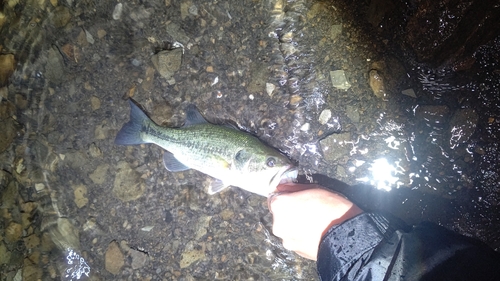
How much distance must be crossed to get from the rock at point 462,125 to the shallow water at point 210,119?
0.5 inches

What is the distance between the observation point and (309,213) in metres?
2.84

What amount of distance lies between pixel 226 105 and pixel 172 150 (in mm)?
781

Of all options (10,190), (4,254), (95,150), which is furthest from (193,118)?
(4,254)

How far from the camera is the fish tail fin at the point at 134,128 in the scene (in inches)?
121

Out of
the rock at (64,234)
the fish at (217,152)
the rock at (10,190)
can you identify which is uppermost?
the fish at (217,152)

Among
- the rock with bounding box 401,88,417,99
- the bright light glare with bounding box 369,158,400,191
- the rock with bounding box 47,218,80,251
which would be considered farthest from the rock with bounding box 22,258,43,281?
the rock with bounding box 401,88,417,99

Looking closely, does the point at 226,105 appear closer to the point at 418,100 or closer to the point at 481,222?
the point at 418,100

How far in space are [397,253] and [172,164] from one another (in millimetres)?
2227

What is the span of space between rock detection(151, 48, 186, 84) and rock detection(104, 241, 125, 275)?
6.85ft

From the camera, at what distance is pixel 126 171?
3.40 m

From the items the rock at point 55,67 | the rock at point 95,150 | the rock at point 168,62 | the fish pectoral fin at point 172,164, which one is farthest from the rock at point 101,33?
the fish pectoral fin at point 172,164

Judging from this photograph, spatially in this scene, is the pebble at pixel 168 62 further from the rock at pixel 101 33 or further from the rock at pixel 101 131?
the rock at pixel 101 131

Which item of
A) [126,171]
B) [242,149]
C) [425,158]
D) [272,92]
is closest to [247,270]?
[242,149]

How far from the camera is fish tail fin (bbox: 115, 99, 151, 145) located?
3.07m
